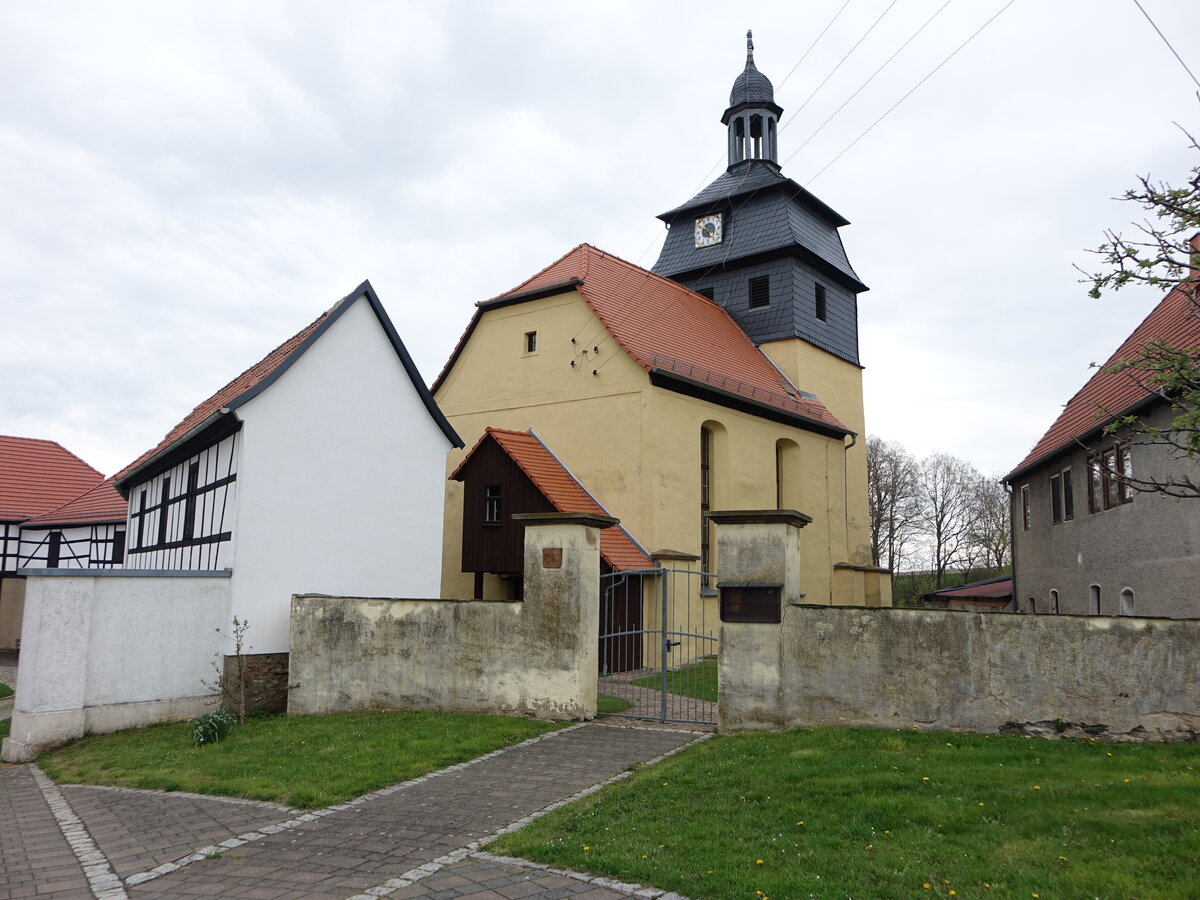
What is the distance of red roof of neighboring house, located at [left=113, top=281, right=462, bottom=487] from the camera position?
42.4 ft

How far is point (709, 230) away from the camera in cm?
2880

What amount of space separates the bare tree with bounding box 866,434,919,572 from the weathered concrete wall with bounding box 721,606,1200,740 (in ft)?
129

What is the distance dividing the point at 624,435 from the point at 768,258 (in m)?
10.4

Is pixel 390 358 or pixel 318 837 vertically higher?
pixel 390 358

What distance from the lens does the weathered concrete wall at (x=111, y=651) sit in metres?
10.8

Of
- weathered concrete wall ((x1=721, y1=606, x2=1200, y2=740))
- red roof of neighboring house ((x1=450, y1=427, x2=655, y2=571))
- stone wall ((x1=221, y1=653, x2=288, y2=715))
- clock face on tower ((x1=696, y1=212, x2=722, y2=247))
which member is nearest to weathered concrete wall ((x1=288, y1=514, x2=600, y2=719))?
stone wall ((x1=221, y1=653, x2=288, y2=715))

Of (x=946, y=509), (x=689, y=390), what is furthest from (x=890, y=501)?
(x=689, y=390)

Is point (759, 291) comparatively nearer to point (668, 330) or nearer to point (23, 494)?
point (668, 330)

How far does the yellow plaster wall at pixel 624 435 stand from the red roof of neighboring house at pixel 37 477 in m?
13.3

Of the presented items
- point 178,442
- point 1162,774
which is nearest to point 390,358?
point 178,442

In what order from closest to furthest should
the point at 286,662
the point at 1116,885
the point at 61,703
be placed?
1. the point at 1116,885
2. the point at 61,703
3. the point at 286,662

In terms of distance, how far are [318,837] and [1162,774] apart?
245 inches

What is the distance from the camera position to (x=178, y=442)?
14023mm

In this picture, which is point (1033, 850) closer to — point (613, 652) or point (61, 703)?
point (61, 703)
